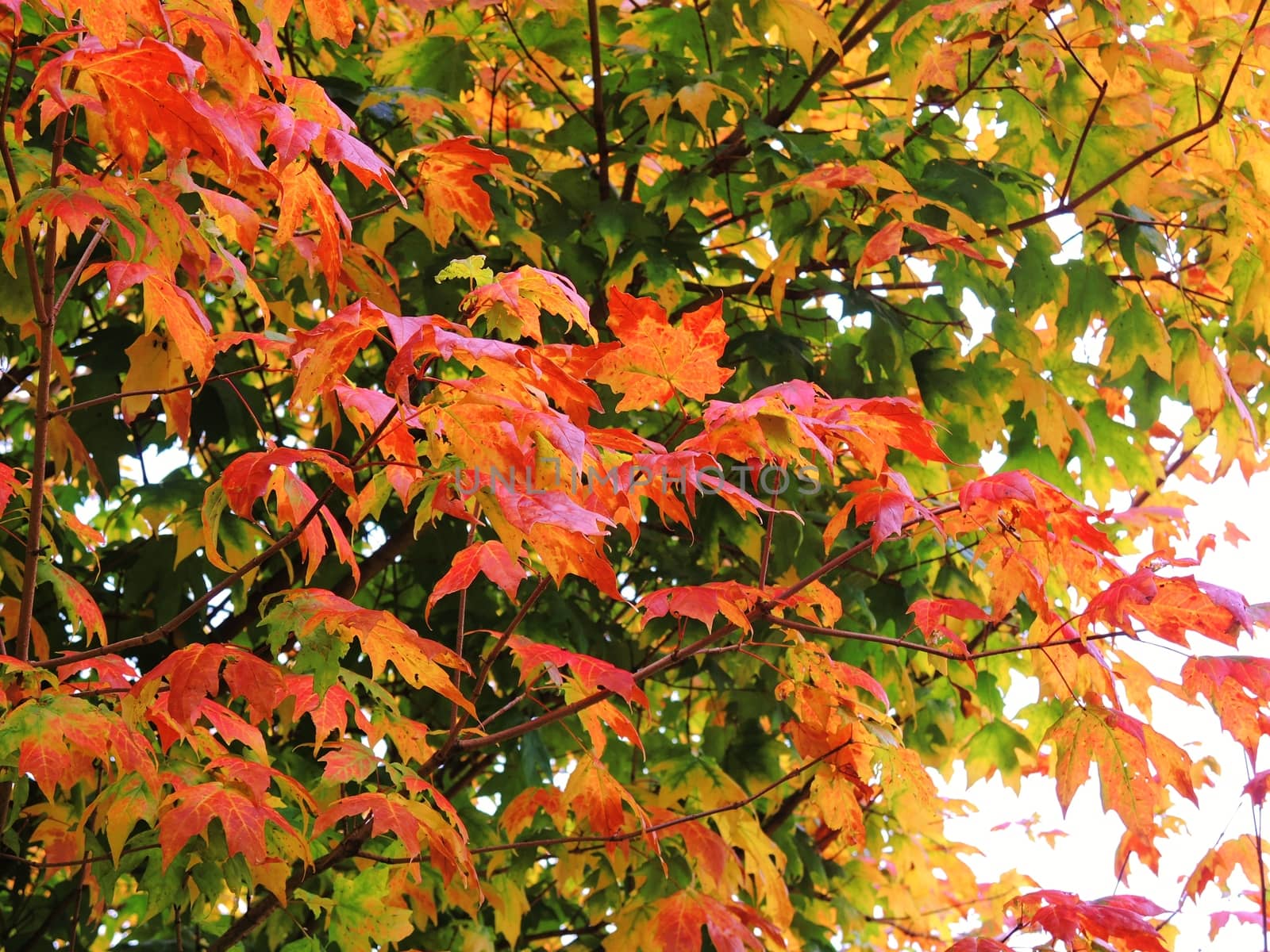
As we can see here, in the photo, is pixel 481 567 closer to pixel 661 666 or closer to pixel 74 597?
pixel 661 666

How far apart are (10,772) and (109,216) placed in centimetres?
76

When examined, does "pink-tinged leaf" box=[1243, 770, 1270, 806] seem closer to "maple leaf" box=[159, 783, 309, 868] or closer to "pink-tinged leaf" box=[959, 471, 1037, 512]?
"pink-tinged leaf" box=[959, 471, 1037, 512]

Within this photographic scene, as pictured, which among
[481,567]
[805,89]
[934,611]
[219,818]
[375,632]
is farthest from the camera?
[805,89]

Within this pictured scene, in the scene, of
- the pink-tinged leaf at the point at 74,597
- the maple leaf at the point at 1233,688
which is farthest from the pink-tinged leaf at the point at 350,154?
the maple leaf at the point at 1233,688

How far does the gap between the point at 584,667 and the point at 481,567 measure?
0.27m

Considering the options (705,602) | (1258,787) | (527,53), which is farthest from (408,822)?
Result: (527,53)

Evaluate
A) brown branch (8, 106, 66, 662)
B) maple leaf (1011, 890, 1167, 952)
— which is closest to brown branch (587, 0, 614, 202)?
brown branch (8, 106, 66, 662)

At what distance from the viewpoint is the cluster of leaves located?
1.48 metres

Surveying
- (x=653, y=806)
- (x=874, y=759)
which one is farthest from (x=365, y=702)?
(x=874, y=759)

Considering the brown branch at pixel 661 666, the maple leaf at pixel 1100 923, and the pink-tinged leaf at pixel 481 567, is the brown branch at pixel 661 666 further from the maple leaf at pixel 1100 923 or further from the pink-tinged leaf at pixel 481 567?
the maple leaf at pixel 1100 923

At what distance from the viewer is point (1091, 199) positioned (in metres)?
2.41

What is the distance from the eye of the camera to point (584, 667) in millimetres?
1600

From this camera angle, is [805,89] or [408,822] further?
[805,89]

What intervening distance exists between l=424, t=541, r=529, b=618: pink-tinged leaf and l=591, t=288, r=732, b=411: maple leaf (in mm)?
271
